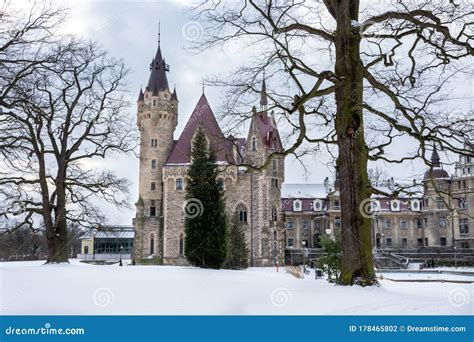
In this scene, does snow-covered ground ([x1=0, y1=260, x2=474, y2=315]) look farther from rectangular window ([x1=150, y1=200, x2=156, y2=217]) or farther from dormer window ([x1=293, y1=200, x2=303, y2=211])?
dormer window ([x1=293, y1=200, x2=303, y2=211])

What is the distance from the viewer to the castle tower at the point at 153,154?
4494 cm

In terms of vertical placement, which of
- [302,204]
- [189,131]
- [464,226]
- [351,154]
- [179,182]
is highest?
[189,131]

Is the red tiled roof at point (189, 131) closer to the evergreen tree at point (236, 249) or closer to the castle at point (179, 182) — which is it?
the castle at point (179, 182)

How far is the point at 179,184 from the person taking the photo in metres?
44.1


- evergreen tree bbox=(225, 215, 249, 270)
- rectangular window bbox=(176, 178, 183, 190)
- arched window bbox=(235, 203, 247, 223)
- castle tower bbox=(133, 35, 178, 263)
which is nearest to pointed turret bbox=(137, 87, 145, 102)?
castle tower bbox=(133, 35, 178, 263)

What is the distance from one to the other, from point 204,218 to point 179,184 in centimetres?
1967

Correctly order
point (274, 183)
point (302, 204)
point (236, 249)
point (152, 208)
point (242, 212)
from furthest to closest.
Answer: point (302, 204) < point (152, 208) < point (274, 183) < point (242, 212) < point (236, 249)

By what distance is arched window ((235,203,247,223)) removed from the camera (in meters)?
43.4

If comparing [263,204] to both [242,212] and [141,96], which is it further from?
[141,96]

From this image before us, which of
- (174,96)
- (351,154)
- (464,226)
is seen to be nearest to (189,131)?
(174,96)

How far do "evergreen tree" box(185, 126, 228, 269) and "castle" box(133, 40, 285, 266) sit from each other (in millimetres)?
15715

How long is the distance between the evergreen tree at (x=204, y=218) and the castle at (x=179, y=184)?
15715mm

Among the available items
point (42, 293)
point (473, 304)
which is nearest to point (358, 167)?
point (473, 304)
